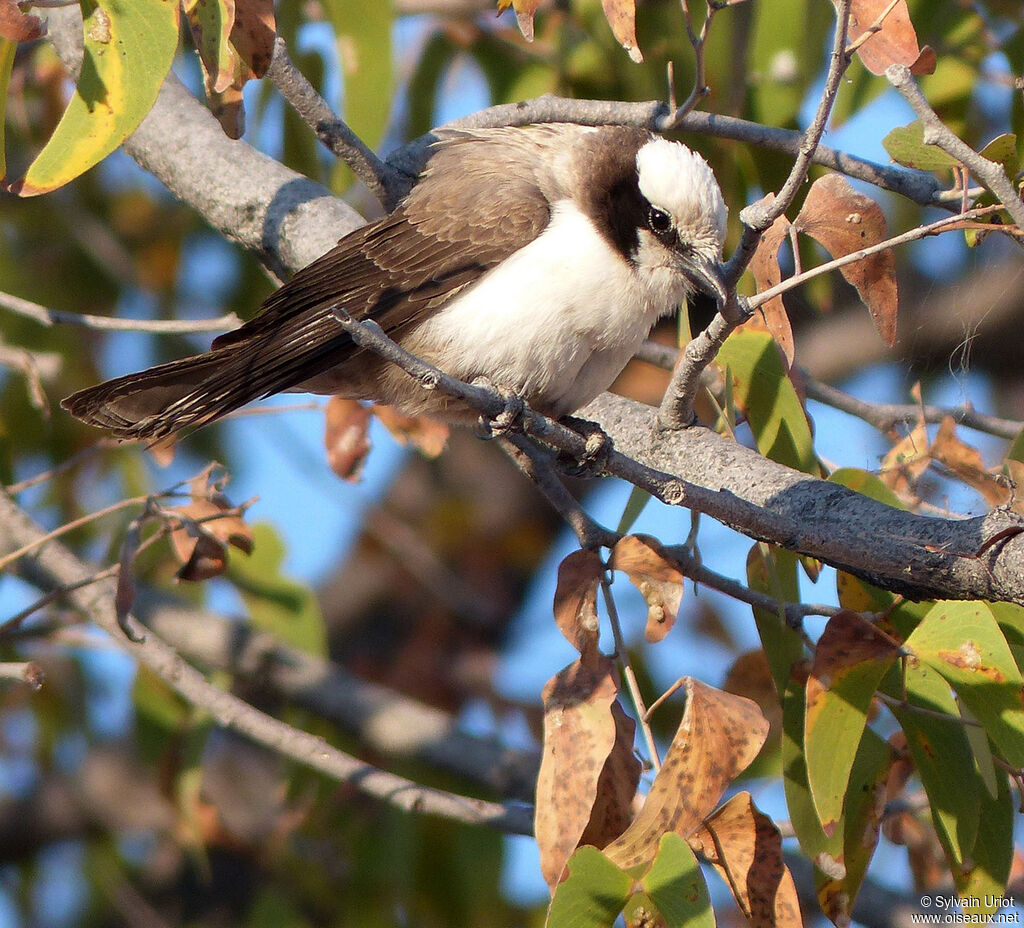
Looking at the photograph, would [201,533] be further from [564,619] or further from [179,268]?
[179,268]

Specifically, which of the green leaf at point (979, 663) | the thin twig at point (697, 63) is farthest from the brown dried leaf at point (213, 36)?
the green leaf at point (979, 663)

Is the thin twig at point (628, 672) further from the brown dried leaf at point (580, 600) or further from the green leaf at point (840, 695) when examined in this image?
the green leaf at point (840, 695)

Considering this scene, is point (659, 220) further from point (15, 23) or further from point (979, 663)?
point (15, 23)

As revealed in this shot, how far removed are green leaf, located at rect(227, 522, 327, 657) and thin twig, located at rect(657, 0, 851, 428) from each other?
1.98 m

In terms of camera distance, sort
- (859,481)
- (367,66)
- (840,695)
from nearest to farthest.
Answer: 1. (840,695)
2. (859,481)
3. (367,66)

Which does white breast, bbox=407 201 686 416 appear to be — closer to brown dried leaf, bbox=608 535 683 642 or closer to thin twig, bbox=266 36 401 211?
thin twig, bbox=266 36 401 211

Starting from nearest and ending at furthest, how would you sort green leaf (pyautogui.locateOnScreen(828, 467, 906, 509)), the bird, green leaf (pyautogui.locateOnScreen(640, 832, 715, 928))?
green leaf (pyautogui.locateOnScreen(640, 832, 715, 928)), green leaf (pyautogui.locateOnScreen(828, 467, 906, 509)), the bird

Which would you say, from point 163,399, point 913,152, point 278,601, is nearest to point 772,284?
point 913,152

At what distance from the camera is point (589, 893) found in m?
1.86

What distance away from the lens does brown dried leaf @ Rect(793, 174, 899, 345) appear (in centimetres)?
236

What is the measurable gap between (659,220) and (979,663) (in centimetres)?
132

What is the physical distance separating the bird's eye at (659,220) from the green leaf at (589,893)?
1.55 meters

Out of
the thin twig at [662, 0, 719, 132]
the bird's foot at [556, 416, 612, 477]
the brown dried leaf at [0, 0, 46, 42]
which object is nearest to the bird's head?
the thin twig at [662, 0, 719, 132]

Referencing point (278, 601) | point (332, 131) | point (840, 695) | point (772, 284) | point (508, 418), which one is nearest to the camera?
point (840, 695)
